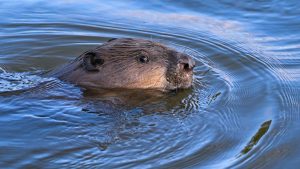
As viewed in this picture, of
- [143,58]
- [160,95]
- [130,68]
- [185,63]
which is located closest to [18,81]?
[130,68]

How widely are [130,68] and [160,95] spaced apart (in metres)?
0.39

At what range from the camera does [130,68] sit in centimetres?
694

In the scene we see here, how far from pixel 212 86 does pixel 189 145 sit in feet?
5.33

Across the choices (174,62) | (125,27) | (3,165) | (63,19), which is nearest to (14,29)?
(63,19)

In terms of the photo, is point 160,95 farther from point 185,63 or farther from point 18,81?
point 18,81

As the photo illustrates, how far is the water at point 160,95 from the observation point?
561cm

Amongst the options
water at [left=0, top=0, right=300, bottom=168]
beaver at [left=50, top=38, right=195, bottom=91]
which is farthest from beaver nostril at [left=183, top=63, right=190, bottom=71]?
water at [left=0, top=0, right=300, bottom=168]

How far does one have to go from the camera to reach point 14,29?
9133 millimetres

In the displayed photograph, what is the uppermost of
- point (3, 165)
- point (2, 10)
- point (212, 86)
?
point (2, 10)

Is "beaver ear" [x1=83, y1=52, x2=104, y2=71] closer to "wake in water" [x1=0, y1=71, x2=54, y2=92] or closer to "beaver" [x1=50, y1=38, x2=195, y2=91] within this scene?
"beaver" [x1=50, y1=38, x2=195, y2=91]

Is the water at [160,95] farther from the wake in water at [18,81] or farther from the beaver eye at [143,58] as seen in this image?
the beaver eye at [143,58]

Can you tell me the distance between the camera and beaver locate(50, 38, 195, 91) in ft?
22.7

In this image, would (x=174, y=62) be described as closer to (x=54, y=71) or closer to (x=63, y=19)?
(x=54, y=71)

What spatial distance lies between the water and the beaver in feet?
0.45
